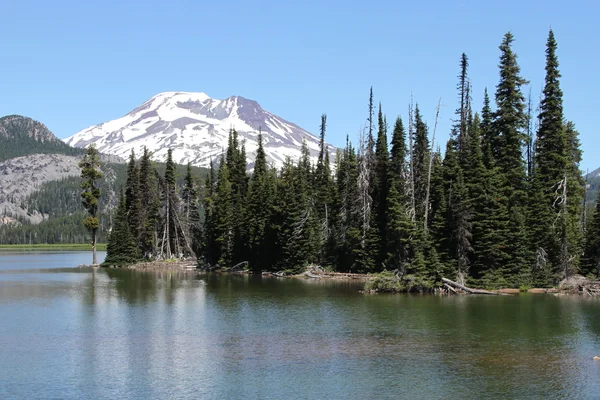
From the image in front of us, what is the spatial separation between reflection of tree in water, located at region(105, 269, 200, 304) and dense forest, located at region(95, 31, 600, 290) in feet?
38.7

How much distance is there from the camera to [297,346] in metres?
40.1

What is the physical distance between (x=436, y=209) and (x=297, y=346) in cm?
4241

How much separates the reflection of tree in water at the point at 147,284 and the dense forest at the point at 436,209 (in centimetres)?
1181

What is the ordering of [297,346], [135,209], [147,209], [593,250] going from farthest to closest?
[147,209] < [135,209] < [593,250] < [297,346]

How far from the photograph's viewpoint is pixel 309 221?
9488cm

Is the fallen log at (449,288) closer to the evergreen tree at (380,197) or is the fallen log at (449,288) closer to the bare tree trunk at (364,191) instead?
the evergreen tree at (380,197)

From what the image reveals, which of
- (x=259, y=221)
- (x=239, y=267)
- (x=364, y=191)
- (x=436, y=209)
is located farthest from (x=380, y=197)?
(x=239, y=267)

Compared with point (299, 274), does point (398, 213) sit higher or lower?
higher

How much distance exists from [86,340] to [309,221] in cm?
5472

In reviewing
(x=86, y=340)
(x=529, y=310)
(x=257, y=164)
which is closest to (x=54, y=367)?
(x=86, y=340)

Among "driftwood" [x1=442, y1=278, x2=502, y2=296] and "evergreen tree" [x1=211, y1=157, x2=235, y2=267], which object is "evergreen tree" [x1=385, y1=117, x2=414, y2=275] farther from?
"evergreen tree" [x1=211, y1=157, x2=235, y2=267]

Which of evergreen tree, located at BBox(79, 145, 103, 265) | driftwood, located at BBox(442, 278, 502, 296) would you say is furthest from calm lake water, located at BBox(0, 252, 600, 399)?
evergreen tree, located at BBox(79, 145, 103, 265)

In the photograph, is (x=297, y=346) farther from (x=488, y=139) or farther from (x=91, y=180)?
(x=91, y=180)

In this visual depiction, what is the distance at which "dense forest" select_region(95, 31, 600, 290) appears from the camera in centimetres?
7006
